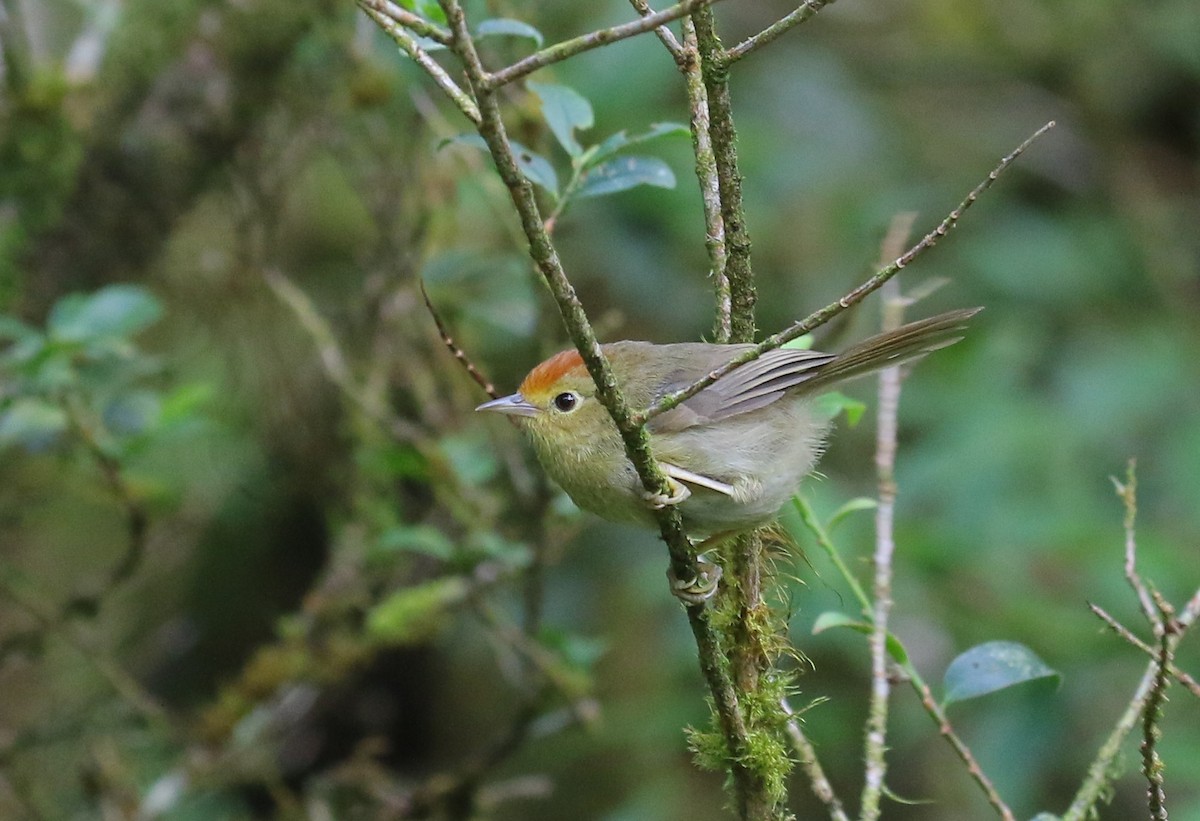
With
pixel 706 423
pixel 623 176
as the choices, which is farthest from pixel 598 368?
pixel 706 423

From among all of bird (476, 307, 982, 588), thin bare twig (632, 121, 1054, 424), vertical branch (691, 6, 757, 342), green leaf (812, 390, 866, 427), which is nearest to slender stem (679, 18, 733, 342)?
vertical branch (691, 6, 757, 342)

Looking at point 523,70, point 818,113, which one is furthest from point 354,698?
point 523,70

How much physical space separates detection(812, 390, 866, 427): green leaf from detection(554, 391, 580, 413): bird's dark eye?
577 millimetres

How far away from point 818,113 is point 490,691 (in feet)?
12.1

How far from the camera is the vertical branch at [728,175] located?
2.17 metres

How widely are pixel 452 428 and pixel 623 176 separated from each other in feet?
7.09

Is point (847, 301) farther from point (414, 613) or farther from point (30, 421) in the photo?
point (414, 613)

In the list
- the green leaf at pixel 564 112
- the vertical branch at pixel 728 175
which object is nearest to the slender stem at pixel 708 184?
the vertical branch at pixel 728 175

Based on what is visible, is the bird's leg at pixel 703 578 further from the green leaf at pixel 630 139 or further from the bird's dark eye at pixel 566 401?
the green leaf at pixel 630 139

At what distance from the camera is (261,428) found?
5512mm

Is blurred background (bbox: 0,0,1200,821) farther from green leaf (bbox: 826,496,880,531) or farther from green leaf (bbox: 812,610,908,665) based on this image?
green leaf (bbox: 812,610,908,665)

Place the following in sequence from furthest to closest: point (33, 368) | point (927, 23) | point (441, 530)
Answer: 1. point (927, 23)
2. point (441, 530)
3. point (33, 368)

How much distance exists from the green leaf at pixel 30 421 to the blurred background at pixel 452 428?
0.04ft

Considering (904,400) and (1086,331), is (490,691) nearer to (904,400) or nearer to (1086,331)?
(904,400)
